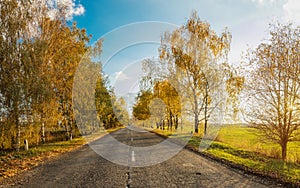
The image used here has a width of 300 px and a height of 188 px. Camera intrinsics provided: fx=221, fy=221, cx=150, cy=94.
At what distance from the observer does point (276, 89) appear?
431 inches

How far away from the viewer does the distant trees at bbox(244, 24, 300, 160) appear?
10.1m

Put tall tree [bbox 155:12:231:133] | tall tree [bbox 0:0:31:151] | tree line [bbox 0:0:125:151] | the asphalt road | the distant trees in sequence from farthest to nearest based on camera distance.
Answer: tall tree [bbox 155:12:231:133], tree line [bbox 0:0:125:151], tall tree [bbox 0:0:31:151], the distant trees, the asphalt road

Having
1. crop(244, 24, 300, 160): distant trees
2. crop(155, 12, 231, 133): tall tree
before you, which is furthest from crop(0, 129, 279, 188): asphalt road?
crop(155, 12, 231, 133): tall tree

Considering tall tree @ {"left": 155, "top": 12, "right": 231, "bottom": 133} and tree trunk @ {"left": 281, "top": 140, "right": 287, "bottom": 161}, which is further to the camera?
tall tree @ {"left": 155, "top": 12, "right": 231, "bottom": 133}

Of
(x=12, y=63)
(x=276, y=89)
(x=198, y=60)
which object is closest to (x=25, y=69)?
(x=12, y=63)

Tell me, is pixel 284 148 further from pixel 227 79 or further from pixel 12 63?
pixel 12 63

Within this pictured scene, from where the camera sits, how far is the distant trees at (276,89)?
397 inches

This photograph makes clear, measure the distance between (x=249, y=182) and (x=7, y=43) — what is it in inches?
532

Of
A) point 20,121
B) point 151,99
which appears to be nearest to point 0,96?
point 20,121

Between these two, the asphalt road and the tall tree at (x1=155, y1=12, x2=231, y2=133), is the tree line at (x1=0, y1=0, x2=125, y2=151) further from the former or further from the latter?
the tall tree at (x1=155, y1=12, x2=231, y2=133)

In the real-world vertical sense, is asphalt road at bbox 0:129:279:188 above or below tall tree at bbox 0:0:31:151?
below

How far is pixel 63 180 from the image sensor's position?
692cm

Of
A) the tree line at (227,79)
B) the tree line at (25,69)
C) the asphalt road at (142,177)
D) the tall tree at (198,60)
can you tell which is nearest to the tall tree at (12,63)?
the tree line at (25,69)

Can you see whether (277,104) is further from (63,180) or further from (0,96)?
(0,96)
